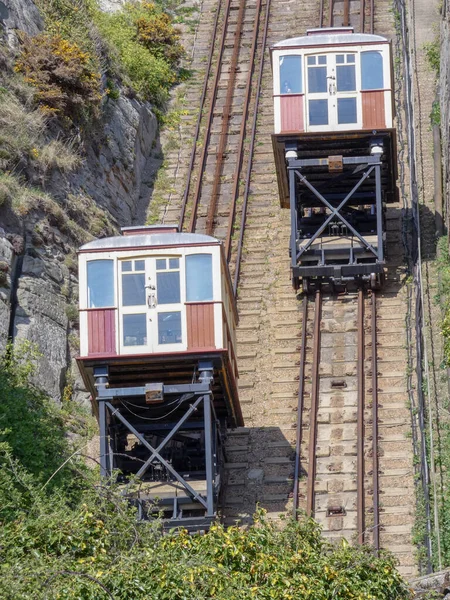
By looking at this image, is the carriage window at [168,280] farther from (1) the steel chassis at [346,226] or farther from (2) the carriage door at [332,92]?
(2) the carriage door at [332,92]

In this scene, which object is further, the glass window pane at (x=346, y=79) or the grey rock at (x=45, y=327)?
the glass window pane at (x=346, y=79)

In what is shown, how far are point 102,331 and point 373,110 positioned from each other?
9.74 m

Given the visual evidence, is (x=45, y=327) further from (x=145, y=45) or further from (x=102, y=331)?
(x=145, y=45)

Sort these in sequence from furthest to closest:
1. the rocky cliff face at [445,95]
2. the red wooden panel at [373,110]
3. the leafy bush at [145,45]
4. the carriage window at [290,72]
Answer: the leafy bush at [145,45] < the rocky cliff face at [445,95] < the carriage window at [290,72] < the red wooden panel at [373,110]

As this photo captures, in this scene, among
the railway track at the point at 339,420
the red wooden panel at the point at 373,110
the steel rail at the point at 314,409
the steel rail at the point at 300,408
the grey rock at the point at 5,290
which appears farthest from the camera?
the red wooden panel at the point at 373,110

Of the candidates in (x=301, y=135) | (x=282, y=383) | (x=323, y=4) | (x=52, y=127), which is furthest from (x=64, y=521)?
(x=323, y=4)

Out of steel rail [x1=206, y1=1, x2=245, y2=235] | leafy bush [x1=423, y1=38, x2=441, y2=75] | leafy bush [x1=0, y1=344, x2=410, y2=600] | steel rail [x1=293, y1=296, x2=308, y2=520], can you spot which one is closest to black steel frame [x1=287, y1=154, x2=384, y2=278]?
steel rail [x1=293, y1=296, x2=308, y2=520]

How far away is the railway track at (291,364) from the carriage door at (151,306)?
3.61 m

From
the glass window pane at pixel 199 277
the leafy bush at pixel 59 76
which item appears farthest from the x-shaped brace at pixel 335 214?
the glass window pane at pixel 199 277

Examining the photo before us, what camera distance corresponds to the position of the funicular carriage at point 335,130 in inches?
1219

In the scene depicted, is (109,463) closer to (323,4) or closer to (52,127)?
(52,127)

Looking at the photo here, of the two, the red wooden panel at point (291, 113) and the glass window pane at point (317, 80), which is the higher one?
the glass window pane at point (317, 80)

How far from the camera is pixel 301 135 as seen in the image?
31031 mm

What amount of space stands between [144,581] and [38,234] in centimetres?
1450
